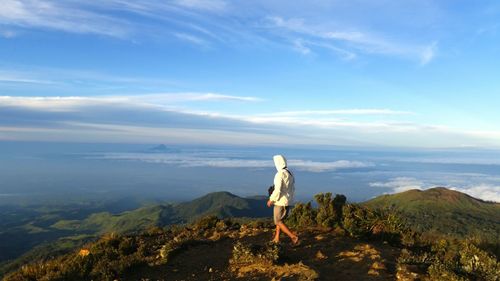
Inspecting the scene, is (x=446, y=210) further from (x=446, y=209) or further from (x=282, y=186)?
(x=282, y=186)

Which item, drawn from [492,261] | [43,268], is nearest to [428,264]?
[492,261]

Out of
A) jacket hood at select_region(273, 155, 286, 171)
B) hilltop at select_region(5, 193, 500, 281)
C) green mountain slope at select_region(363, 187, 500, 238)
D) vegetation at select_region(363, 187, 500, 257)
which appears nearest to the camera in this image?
hilltop at select_region(5, 193, 500, 281)

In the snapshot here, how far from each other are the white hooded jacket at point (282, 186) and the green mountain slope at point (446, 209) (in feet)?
403

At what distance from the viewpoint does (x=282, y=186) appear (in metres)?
12.5

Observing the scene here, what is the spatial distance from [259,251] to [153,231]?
8.19m

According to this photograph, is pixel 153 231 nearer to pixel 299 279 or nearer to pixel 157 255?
pixel 157 255

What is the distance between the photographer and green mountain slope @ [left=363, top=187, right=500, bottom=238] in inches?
5261

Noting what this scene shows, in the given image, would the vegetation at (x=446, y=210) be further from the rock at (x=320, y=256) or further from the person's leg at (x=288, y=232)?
the rock at (x=320, y=256)

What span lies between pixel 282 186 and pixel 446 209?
170 meters

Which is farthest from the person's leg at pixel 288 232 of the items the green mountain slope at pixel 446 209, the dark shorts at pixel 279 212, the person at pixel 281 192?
the green mountain slope at pixel 446 209

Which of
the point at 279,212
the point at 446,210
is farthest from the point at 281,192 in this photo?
the point at 446,210

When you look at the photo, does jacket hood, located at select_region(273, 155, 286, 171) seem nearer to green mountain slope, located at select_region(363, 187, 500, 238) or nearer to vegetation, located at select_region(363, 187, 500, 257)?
vegetation, located at select_region(363, 187, 500, 257)

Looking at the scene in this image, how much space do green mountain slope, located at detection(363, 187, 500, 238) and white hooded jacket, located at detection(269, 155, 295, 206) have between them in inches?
4834

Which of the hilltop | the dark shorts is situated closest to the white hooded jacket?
the dark shorts
